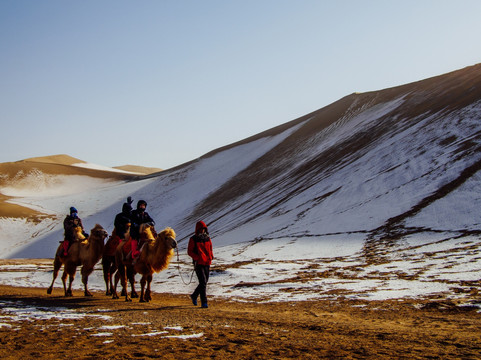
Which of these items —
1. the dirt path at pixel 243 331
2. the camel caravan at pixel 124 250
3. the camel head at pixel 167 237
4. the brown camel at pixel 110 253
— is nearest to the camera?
the dirt path at pixel 243 331

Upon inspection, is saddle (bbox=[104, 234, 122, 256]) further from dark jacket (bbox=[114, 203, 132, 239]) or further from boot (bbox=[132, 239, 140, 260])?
boot (bbox=[132, 239, 140, 260])

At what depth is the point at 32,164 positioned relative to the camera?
105250 millimetres

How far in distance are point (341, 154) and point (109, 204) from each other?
4147 cm

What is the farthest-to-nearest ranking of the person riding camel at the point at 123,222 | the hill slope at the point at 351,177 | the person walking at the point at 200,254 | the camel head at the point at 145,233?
the hill slope at the point at 351,177, the person riding camel at the point at 123,222, the camel head at the point at 145,233, the person walking at the point at 200,254

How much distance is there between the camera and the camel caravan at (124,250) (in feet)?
44.5

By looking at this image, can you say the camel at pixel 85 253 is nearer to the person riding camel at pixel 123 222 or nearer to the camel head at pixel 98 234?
the camel head at pixel 98 234

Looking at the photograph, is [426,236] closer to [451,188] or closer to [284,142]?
[451,188]

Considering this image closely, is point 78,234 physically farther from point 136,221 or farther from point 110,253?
point 136,221

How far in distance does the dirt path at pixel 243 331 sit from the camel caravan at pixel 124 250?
5.52 ft

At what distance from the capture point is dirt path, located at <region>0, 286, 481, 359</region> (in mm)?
6762

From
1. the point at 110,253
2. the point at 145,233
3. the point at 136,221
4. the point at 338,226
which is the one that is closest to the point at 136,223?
the point at 136,221

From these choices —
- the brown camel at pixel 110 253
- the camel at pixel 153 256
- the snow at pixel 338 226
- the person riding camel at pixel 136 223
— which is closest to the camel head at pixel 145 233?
the camel at pixel 153 256

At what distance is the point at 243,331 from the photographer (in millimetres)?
8375

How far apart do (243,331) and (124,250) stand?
767 centimetres
